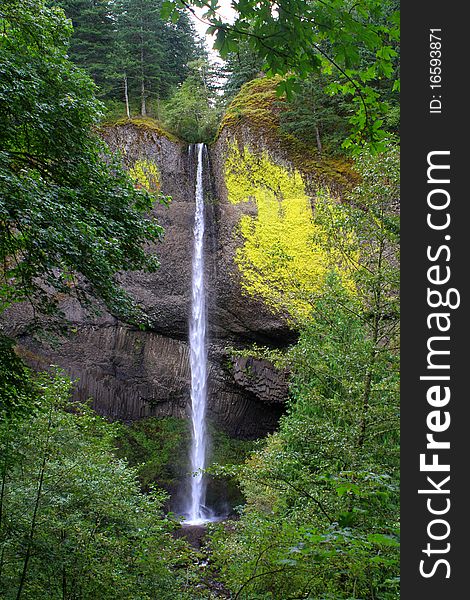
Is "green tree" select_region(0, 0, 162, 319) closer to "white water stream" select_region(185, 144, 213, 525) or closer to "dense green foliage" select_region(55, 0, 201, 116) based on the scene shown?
"white water stream" select_region(185, 144, 213, 525)

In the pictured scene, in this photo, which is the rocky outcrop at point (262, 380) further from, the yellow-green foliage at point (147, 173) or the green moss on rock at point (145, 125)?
the green moss on rock at point (145, 125)

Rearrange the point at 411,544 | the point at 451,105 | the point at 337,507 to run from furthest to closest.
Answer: the point at 337,507
the point at 451,105
the point at 411,544

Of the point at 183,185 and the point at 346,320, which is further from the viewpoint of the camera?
the point at 183,185

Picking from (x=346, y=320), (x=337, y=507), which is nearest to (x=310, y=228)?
(x=346, y=320)

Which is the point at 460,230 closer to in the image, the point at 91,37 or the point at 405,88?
the point at 405,88

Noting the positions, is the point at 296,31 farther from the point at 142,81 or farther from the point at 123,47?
the point at 142,81

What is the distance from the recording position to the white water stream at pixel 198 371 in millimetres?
15909

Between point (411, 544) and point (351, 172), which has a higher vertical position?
point (351, 172)

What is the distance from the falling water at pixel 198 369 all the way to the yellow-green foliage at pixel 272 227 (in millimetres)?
1751

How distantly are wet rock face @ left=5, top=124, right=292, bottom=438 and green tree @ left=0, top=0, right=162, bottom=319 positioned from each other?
372 inches

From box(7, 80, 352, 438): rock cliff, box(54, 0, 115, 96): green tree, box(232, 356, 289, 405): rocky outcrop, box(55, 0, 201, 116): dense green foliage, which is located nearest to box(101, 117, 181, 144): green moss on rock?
box(7, 80, 352, 438): rock cliff

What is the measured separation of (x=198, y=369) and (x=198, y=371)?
0.07 meters

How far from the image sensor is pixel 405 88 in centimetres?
224

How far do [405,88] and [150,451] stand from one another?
1556cm
